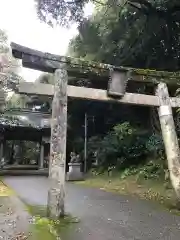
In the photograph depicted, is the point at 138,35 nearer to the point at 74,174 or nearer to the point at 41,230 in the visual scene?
the point at 74,174

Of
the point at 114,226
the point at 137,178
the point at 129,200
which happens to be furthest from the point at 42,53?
the point at 137,178

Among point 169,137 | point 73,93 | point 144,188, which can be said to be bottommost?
point 144,188

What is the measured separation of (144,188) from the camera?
450 inches

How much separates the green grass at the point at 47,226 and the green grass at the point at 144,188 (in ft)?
9.05

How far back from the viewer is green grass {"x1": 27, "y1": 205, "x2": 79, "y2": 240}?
16.7 feet

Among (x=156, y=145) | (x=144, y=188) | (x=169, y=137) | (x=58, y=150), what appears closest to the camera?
(x=58, y=150)

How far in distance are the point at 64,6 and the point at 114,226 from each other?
37.9ft

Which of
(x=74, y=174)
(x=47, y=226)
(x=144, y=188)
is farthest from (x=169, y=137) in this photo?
(x=74, y=174)

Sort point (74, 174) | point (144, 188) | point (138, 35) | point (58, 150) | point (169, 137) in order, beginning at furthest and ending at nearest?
point (74, 174), point (138, 35), point (144, 188), point (169, 137), point (58, 150)

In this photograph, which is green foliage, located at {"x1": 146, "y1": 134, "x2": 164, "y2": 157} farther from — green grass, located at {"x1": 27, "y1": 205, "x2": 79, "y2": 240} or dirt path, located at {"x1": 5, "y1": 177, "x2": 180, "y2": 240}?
green grass, located at {"x1": 27, "y1": 205, "x2": 79, "y2": 240}

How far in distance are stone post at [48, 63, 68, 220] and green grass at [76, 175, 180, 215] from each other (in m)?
2.84

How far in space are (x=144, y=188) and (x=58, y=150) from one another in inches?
221

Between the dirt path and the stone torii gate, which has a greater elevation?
the stone torii gate

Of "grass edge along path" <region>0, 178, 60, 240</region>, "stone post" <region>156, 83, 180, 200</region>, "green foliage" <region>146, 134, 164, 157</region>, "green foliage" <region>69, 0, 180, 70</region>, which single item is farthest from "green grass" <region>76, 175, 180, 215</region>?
"green foliage" <region>69, 0, 180, 70</region>
